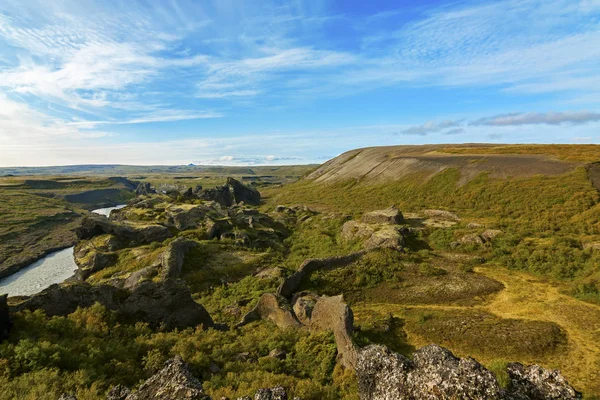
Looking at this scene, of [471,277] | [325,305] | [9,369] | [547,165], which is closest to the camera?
[9,369]

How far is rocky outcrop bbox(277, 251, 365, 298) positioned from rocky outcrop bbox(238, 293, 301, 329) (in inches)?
186

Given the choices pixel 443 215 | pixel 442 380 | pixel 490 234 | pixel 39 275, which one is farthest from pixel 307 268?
pixel 39 275

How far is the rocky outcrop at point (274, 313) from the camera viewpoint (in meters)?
22.1

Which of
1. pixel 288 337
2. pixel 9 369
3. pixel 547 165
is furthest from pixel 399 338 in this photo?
pixel 547 165

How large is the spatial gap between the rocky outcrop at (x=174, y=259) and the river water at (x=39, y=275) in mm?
29558

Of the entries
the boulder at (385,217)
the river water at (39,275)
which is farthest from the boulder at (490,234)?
the river water at (39,275)

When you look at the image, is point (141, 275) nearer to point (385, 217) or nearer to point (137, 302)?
point (137, 302)

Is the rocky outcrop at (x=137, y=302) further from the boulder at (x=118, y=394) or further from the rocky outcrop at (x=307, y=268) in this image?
the rocky outcrop at (x=307, y=268)

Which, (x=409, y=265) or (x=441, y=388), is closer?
(x=441, y=388)

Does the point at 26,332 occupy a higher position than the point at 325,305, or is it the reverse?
the point at 26,332

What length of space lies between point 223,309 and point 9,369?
18428 millimetres

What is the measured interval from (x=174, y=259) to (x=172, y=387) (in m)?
29.5

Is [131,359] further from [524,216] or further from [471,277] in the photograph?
[524,216]

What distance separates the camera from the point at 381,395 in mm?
8906
